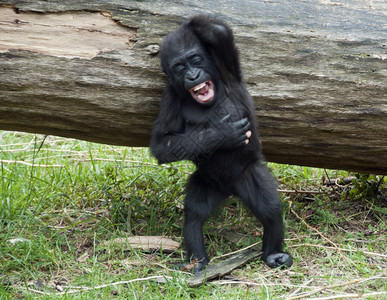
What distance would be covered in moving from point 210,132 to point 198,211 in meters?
0.68

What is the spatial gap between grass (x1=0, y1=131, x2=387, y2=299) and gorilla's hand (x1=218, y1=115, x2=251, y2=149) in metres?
0.97

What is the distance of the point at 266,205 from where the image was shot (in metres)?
4.39

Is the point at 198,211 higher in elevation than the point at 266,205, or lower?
lower

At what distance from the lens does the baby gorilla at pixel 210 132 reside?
13.7 feet

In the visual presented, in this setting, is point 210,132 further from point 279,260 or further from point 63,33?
point 63,33

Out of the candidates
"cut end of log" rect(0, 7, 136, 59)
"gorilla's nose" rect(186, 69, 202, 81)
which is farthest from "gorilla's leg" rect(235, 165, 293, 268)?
"cut end of log" rect(0, 7, 136, 59)

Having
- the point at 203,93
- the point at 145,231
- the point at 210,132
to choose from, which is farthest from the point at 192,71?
the point at 145,231

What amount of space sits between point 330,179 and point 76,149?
3.16 metres

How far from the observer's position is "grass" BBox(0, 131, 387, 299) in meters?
3.93

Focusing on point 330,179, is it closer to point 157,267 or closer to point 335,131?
point 335,131

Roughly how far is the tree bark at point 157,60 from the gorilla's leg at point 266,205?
1.55 ft

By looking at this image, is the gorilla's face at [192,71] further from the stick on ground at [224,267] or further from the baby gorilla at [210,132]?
the stick on ground at [224,267]

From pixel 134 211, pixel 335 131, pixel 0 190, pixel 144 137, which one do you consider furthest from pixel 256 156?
pixel 0 190

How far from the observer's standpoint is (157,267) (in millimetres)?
4348
